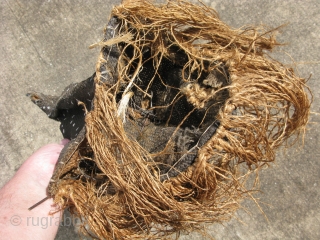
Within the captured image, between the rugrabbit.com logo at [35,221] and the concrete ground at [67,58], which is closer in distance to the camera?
the rugrabbit.com logo at [35,221]

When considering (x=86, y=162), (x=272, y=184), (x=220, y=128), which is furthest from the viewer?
(x=272, y=184)

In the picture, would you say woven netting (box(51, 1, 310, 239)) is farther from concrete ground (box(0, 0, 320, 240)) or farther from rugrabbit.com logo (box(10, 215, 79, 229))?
concrete ground (box(0, 0, 320, 240))

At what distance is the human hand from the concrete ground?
461 millimetres

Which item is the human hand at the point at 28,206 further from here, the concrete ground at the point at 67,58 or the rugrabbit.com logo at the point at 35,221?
the concrete ground at the point at 67,58

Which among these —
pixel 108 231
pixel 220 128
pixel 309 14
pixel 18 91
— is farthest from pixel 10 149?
pixel 309 14

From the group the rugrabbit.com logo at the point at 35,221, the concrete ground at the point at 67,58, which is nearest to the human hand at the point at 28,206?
the rugrabbit.com logo at the point at 35,221

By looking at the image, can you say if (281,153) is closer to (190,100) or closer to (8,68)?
(190,100)

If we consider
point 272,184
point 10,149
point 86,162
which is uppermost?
point 86,162

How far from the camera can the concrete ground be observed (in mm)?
1162

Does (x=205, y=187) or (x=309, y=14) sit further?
(x=309, y=14)

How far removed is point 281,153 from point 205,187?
668mm

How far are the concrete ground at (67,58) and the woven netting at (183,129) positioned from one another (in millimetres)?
A: 574

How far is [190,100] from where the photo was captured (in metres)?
0.73

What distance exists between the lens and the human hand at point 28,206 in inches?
26.6
